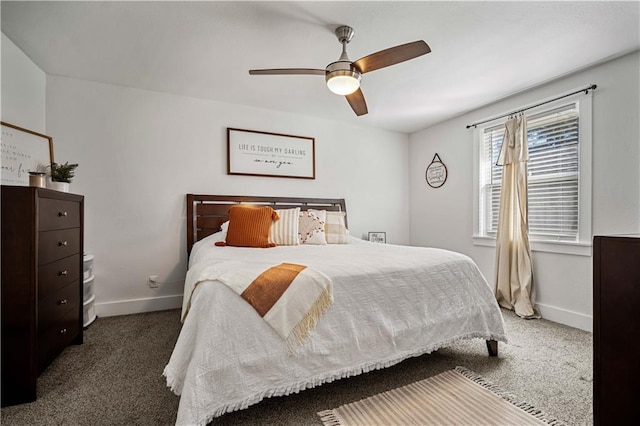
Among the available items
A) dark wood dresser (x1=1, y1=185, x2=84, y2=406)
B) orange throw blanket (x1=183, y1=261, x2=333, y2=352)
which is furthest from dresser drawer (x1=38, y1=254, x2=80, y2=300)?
orange throw blanket (x1=183, y1=261, x2=333, y2=352)

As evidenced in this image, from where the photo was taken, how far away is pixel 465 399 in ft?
5.22

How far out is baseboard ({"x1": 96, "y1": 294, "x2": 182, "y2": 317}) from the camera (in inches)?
116

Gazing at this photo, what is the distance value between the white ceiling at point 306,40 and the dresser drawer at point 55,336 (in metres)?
2.06

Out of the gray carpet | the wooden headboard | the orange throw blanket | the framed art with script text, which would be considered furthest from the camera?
the framed art with script text

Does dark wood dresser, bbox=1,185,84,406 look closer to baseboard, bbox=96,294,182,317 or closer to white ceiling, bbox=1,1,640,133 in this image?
baseboard, bbox=96,294,182,317

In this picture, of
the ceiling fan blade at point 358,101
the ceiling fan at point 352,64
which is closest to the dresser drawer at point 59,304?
the ceiling fan at point 352,64

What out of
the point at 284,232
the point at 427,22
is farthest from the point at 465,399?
the point at 427,22

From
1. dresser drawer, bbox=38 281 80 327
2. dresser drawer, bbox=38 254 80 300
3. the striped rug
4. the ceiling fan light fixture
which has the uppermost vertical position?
the ceiling fan light fixture

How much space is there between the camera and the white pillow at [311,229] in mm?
3074

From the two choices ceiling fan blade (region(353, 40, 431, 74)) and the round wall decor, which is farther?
the round wall decor

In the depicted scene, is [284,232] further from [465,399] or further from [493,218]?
[493,218]

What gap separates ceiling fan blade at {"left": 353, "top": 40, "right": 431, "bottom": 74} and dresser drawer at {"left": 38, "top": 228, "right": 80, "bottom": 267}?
224cm

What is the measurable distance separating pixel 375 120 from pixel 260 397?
12.1 ft

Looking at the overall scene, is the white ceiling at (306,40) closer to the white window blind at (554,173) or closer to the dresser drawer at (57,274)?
the white window blind at (554,173)
